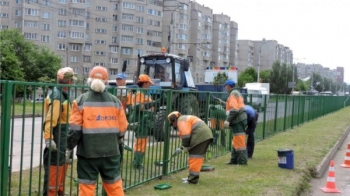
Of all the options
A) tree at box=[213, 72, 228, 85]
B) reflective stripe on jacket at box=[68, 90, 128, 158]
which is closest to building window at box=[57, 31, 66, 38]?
tree at box=[213, 72, 228, 85]

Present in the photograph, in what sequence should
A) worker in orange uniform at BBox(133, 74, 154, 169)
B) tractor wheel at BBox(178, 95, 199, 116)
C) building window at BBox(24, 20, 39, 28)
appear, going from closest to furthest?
worker in orange uniform at BBox(133, 74, 154, 169)
tractor wheel at BBox(178, 95, 199, 116)
building window at BBox(24, 20, 39, 28)

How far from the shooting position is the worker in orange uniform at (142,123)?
674cm

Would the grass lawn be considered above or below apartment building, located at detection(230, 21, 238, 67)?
below

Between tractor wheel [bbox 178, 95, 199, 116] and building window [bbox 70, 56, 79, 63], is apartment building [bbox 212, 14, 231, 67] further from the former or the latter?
tractor wheel [bbox 178, 95, 199, 116]

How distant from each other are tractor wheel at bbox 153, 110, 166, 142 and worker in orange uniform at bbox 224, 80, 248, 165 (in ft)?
6.06

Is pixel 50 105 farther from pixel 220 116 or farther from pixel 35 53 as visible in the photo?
pixel 35 53

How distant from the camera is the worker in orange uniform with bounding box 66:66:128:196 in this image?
4.64 meters

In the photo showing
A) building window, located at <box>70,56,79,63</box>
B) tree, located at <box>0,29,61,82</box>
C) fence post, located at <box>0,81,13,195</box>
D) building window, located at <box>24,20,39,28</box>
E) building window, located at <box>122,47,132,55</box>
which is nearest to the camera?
fence post, located at <box>0,81,13,195</box>

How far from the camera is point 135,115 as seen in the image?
663 cm

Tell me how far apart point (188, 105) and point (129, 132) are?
7.82 feet

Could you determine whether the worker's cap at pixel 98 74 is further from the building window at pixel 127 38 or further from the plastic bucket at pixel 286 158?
the building window at pixel 127 38

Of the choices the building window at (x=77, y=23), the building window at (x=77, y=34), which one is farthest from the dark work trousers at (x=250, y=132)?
the building window at (x=77, y=23)

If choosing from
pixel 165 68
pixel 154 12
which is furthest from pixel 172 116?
pixel 154 12

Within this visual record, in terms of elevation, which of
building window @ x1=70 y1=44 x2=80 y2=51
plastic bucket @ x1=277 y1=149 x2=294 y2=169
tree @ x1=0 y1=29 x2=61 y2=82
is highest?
building window @ x1=70 y1=44 x2=80 y2=51
